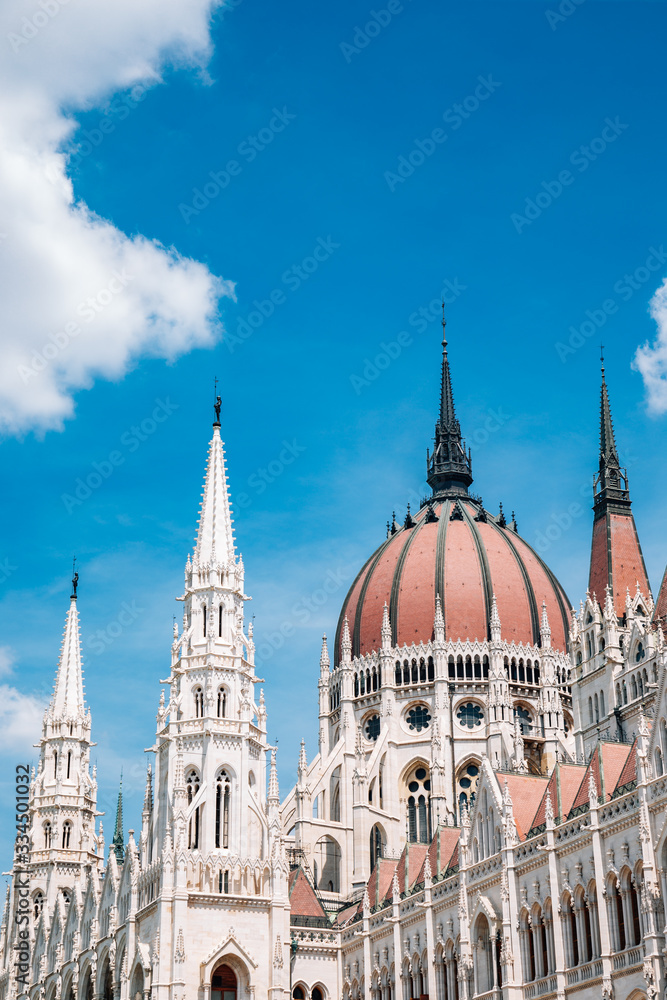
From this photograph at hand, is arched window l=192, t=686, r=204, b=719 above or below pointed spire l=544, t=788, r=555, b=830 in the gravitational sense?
above

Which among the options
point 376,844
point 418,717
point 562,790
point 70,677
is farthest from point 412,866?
point 70,677

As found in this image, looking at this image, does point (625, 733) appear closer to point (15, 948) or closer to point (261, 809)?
point (261, 809)

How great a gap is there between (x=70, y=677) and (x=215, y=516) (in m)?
27.0

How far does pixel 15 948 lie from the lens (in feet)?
305

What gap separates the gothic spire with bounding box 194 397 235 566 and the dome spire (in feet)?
96.6

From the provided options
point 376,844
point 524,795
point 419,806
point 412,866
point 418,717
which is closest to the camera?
point 524,795

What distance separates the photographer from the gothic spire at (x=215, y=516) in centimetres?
7644

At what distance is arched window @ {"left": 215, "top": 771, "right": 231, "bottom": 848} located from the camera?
68812 millimetres

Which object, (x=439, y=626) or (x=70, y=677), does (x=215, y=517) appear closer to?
(x=439, y=626)

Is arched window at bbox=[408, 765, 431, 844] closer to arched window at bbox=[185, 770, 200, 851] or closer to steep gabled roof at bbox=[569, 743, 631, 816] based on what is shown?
arched window at bbox=[185, 770, 200, 851]

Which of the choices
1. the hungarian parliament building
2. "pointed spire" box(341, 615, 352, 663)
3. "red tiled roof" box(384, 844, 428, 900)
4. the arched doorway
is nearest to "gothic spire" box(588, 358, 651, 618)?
the hungarian parliament building

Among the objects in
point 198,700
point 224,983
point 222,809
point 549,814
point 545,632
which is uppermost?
point 545,632

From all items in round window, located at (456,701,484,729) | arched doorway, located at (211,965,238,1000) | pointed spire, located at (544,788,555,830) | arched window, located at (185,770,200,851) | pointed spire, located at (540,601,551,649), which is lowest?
arched doorway, located at (211,965,238,1000)

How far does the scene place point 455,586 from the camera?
93562 millimetres
